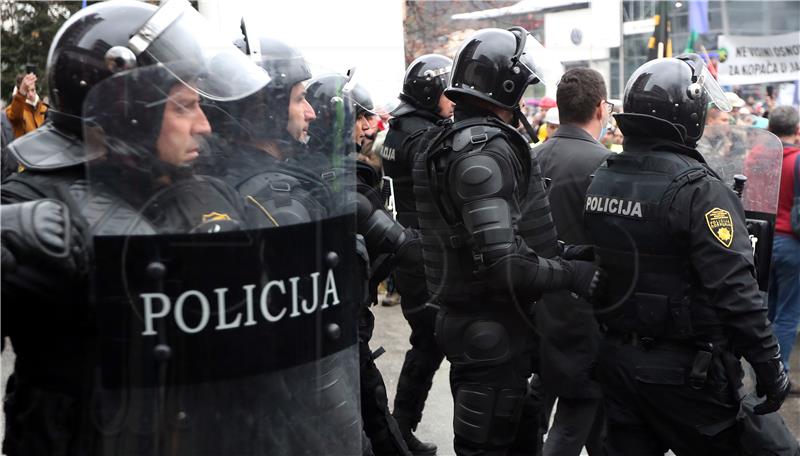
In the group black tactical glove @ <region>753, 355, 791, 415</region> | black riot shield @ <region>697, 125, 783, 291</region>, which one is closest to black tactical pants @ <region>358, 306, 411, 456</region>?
black tactical glove @ <region>753, 355, 791, 415</region>

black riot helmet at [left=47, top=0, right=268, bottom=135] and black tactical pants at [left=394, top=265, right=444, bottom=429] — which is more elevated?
black riot helmet at [left=47, top=0, right=268, bottom=135]

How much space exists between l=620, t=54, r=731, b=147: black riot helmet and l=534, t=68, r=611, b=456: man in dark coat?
0.93m

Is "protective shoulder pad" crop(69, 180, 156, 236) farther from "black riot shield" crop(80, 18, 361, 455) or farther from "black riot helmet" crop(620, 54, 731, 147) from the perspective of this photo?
"black riot helmet" crop(620, 54, 731, 147)

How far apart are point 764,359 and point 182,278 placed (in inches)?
83.2

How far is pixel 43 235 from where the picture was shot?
5.87 ft

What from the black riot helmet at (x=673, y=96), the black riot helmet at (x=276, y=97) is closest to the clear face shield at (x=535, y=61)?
the black riot helmet at (x=673, y=96)

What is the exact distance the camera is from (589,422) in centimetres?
424

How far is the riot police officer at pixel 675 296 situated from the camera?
3.11 metres

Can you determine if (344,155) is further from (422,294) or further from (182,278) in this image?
(422,294)

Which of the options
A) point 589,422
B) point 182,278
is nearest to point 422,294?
point 589,422

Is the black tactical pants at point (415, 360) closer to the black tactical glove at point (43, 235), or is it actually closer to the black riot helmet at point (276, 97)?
the black riot helmet at point (276, 97)

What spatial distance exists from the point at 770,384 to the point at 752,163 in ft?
4.07

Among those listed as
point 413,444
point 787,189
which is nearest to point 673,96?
point 413,444

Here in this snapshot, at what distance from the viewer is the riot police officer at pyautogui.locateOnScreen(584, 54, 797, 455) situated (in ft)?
10.2
